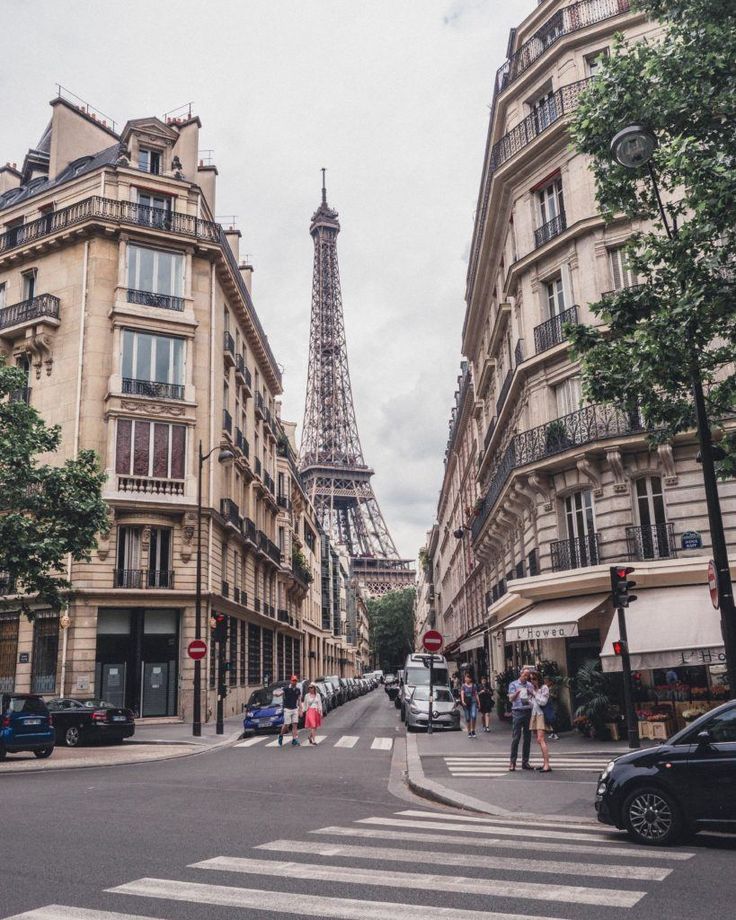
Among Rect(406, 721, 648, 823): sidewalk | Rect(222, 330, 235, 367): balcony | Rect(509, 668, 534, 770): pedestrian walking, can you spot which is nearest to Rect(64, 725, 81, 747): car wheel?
Rect(406, 721, 648, 823): sidewalk

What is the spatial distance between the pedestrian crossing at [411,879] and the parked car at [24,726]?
1279cm

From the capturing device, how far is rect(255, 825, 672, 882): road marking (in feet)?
22.4

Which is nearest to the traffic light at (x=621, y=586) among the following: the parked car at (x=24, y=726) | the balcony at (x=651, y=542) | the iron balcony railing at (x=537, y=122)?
the balcony at (x=651, y=542)

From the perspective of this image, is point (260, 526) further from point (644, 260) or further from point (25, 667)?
point (644, 260)

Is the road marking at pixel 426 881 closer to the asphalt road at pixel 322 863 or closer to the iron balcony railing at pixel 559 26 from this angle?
the asphalt road at pixel 322 863

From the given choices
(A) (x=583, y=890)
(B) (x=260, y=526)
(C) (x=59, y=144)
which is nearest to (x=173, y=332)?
(C) (x=59, y=144)

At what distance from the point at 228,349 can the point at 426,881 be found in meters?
33.1

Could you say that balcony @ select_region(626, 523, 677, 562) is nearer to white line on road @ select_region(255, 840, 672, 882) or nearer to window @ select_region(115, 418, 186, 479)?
white line on road @ select_region(255, 840, 672, 882)

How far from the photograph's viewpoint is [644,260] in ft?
42.8

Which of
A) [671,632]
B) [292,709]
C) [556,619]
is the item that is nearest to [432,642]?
[556,619]

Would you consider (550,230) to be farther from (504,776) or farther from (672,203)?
(504,776)

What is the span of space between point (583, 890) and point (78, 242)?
110 feet

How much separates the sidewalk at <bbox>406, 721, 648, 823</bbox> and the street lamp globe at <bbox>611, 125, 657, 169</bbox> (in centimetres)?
878

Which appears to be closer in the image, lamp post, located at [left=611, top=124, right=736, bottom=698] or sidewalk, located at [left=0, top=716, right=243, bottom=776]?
lamp post, located at [left=611, top=124, right=736, bottom=698]
